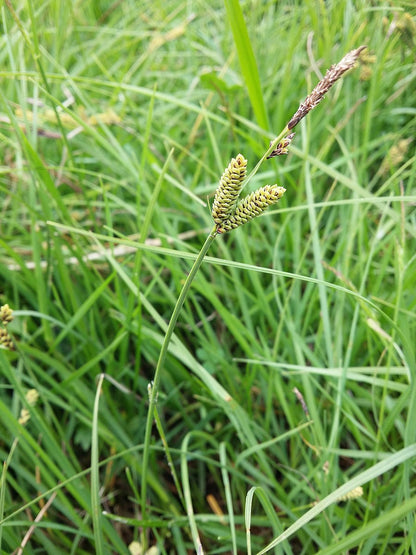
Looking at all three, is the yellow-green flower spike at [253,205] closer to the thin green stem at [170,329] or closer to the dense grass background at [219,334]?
the thin green stem at [170,329]

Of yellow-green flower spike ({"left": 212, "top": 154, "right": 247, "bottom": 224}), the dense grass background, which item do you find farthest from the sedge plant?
the dense grass background

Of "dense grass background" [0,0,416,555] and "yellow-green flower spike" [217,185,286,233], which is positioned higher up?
"yellow-green flower spike" [217,185,286,233]

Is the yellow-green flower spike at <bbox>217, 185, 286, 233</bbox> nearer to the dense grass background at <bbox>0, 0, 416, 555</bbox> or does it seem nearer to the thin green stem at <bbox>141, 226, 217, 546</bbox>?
the thin green stem at <bbox>141, 226, 217, 546</bbox>

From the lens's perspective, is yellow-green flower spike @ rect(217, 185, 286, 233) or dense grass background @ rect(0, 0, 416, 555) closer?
yellow-green flower spike @ rect(217, 185, 286, 233)

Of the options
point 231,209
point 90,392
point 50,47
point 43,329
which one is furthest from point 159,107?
point 231,209

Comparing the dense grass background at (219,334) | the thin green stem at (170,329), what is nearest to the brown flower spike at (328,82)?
the thin green stem at (170,329)

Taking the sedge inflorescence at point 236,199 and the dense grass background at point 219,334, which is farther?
the dense grass background at point 219,334

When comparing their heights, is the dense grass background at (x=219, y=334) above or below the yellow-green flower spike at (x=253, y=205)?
below

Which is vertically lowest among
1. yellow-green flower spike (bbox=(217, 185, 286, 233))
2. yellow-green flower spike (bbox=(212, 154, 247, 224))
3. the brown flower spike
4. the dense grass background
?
the dense grass background
